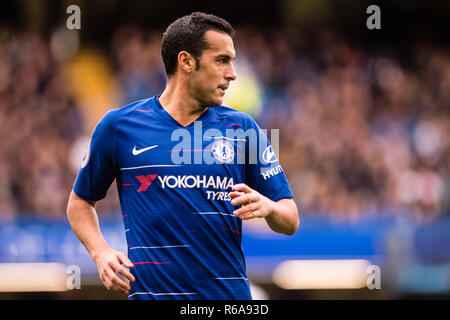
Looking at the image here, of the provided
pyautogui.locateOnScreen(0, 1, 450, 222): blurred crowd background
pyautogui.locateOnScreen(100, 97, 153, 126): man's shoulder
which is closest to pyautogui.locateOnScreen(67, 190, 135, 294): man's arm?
pyautogui.locateOnScreen(100, 97, 153, 126): man's shoulder

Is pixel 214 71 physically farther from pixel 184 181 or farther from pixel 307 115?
pixel 307 115

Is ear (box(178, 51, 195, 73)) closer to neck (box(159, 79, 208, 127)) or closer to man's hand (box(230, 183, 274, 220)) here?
neck (box(159, 79, 208, 127))

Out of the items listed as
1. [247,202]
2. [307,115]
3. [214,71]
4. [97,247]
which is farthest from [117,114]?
[307,115]

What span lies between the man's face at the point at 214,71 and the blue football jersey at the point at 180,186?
4.8 inches

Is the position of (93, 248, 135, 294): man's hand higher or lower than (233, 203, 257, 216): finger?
lower

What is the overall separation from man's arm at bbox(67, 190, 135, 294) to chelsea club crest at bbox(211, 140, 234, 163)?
77 centimetres

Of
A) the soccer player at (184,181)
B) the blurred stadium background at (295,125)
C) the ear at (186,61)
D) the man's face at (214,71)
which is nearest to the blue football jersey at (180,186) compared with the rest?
the soccer player at (184,181)

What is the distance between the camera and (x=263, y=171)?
4.21m

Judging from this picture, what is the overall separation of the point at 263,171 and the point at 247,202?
0.51 m

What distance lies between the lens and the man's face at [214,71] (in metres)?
4.23

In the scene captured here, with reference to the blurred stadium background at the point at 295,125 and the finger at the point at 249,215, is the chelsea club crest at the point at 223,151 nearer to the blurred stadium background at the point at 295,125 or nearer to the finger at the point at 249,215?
the finger at the point at 249,215

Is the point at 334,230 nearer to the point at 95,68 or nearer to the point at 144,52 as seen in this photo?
the point at 144,52

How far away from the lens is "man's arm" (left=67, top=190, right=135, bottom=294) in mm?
3783
